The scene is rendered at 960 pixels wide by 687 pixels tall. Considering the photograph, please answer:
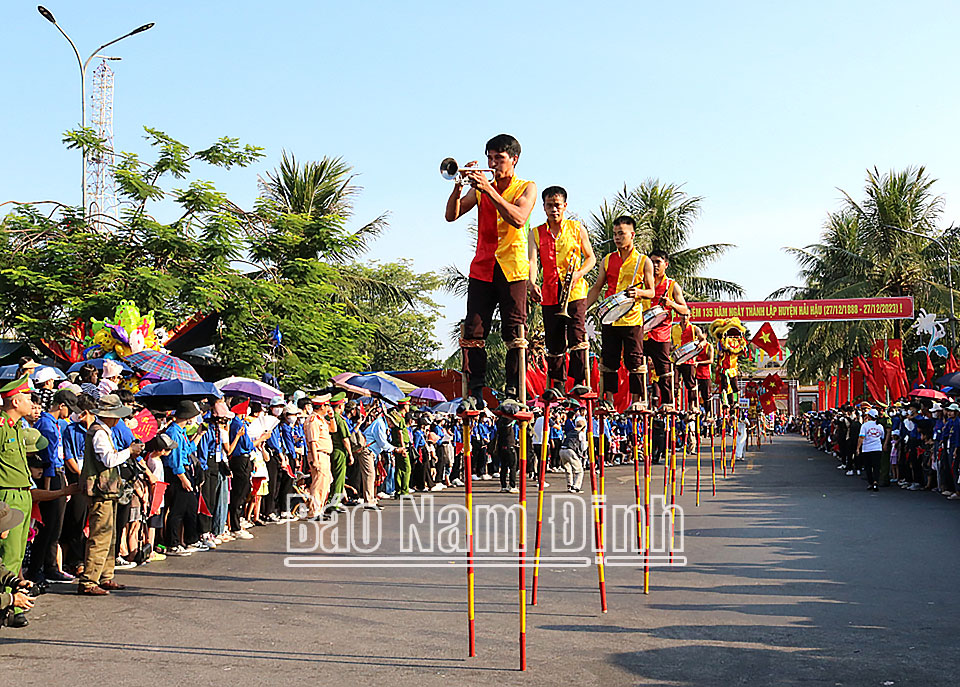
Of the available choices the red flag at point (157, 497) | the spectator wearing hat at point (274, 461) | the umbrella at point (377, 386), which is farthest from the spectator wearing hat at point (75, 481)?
the umbrella at point (377, 386)

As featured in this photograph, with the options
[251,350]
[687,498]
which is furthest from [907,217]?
[251,350]

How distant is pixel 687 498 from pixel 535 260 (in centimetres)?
1370

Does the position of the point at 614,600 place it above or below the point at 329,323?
below

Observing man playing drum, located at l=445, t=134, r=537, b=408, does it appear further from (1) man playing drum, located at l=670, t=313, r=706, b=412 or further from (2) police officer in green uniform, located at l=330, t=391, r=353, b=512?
(2) police officer in green uniform, located at l=330, t=391, r=353, b=512

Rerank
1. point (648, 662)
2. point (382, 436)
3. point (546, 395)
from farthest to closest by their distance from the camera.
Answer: point (382, 436)
point (546, 395)
point (648, 662)

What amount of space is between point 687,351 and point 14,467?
25.4ft

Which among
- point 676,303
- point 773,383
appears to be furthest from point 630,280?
point 773,383

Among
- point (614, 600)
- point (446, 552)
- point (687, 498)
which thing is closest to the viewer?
point (614, 600)

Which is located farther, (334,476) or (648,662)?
(334,476)

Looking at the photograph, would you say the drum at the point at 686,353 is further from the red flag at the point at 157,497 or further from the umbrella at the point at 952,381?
the umbrella at the point at 952,381

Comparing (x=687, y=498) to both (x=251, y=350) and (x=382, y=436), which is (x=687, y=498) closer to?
(x=382, y=436)

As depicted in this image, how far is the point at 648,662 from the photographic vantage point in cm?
744

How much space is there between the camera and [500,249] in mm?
7035

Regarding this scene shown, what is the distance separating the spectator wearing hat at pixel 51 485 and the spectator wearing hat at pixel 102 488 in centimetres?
28
